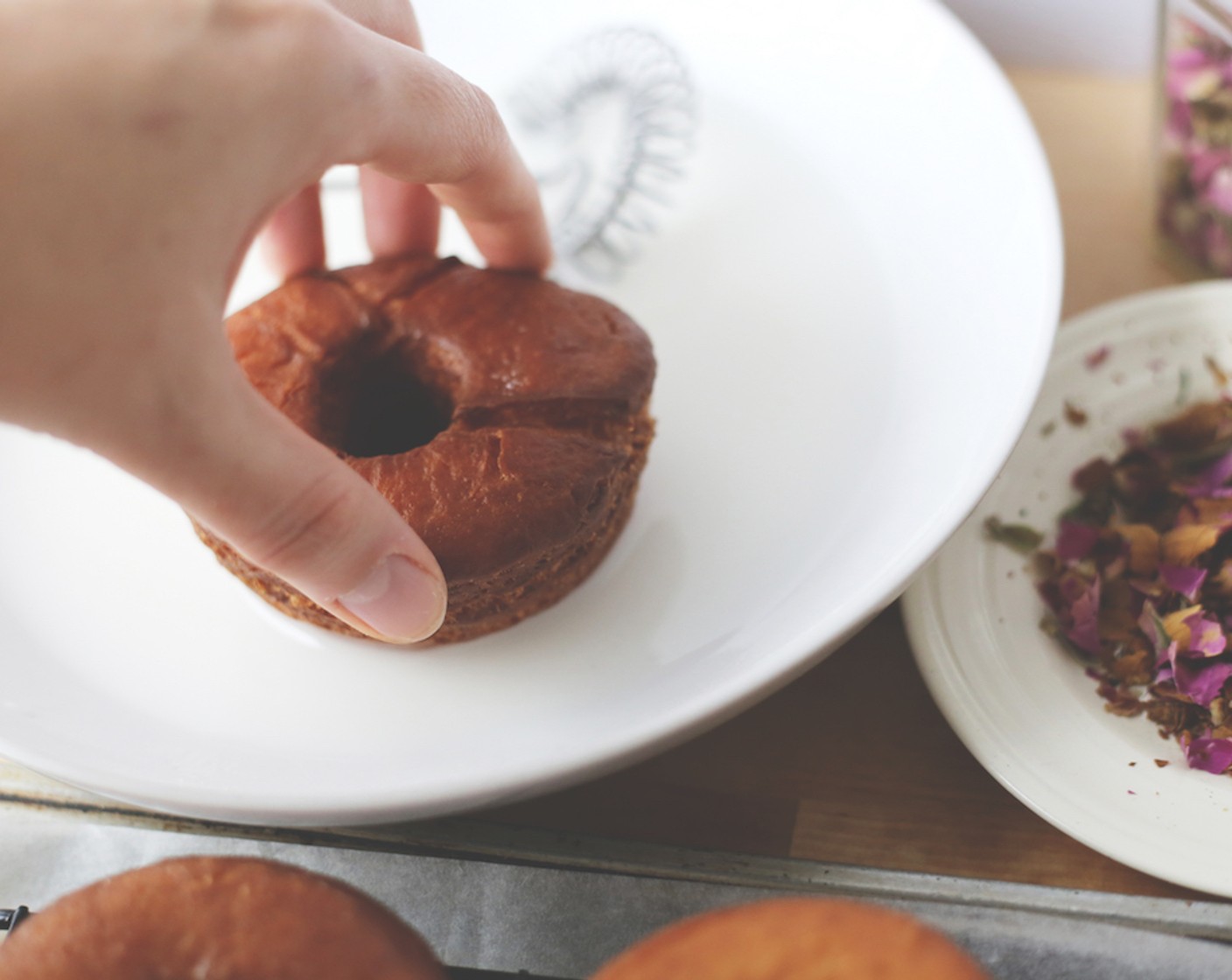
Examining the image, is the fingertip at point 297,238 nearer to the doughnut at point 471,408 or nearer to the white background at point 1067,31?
the doughnut at point 471,408

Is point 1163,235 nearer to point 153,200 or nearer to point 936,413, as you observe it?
point 936,413

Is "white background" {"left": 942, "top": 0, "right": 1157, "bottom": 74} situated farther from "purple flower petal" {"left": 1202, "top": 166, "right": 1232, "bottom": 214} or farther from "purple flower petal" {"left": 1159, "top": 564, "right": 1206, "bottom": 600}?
"purple flower petal" {"left": 1159, "top": 564, "right": 1206, "bottom": 600}

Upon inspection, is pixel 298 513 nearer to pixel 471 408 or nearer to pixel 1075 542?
pixel 471 408

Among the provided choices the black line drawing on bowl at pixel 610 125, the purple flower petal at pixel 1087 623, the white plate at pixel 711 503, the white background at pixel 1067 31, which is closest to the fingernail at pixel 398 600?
the white plate at pixel 711 503

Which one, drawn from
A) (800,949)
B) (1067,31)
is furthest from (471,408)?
(1067,31)

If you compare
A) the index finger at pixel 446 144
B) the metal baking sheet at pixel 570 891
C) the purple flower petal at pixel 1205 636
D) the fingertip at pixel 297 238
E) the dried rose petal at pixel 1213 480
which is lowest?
the metal baking sheet at pixel 570 891
